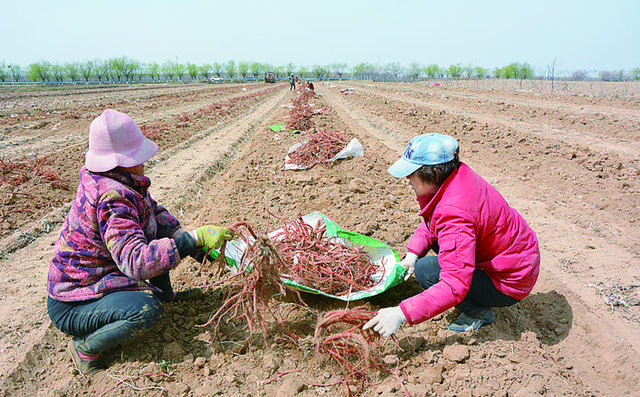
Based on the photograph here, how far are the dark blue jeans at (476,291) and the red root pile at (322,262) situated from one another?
443 mm

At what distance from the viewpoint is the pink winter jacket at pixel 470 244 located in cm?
174

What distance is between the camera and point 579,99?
16297 mm

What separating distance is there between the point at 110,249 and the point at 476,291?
2.14 m

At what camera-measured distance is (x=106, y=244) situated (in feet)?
6.00

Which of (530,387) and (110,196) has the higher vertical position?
(110,196)

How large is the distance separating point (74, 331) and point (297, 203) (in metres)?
2.70

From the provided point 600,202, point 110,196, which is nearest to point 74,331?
point 110,196

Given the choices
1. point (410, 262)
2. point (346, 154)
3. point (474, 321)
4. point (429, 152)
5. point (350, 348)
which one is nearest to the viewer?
point (429, 152)

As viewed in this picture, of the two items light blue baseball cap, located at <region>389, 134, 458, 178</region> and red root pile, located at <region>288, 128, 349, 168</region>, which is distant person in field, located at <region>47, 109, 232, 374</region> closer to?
light blue baseball cap, located at <region>389, 134, 458, 178</region>

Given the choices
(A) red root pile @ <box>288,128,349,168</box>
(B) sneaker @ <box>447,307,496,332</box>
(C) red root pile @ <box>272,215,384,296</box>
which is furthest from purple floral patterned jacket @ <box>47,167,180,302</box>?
(A) red root pile @ <box>288,128,349,168</box>

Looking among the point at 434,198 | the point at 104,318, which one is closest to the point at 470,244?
the point at 434,198

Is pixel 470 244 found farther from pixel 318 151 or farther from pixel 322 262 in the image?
pixel 318 151

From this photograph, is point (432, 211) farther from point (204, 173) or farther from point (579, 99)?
point (579, 99)

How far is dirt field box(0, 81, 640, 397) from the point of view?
2027mm
